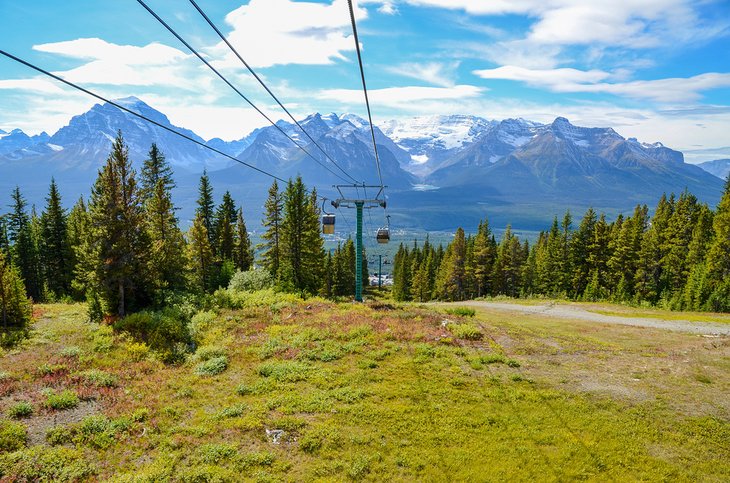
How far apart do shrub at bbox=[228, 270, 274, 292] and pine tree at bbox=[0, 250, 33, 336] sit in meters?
16.5

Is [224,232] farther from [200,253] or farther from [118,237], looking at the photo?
[118,237]

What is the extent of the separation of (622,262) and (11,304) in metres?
75.9

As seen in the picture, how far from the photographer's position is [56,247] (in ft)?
193

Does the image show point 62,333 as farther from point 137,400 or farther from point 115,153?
point 137,400

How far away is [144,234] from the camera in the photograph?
31875 mm

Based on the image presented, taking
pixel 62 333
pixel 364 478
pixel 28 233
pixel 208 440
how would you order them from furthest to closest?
pixel 28 233, pixel 62 333, pixel 208 440, pixel 364 478

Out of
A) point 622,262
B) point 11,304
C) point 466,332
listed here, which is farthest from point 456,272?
point 11,304

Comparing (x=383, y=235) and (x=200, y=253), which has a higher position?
(x=383, y=235)

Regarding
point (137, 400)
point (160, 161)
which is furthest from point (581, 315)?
point (160, 161)

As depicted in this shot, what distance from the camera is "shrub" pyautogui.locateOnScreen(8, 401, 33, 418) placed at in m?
14.3

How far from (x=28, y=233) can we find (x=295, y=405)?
227ft

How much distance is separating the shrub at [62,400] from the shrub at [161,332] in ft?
18.9

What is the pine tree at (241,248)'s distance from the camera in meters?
63.5

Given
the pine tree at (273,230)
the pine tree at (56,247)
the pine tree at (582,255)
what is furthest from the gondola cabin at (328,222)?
the pine tree at (582,255)
